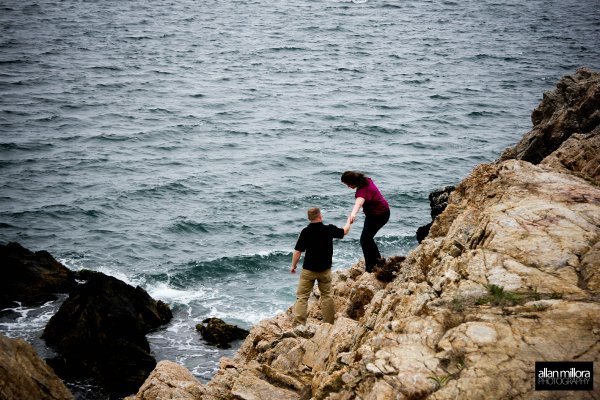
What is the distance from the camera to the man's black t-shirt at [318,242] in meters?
10.9

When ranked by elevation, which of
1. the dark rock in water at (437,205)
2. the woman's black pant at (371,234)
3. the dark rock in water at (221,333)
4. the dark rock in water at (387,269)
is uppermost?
the woman's black pant at (371,234)

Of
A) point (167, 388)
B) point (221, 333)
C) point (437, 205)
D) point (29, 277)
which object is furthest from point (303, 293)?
point (29, 277)

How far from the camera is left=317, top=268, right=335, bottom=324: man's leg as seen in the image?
1145 centimetres

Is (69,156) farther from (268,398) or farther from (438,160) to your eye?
(268,398)

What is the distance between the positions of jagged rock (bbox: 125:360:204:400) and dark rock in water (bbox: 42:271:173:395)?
322 inches

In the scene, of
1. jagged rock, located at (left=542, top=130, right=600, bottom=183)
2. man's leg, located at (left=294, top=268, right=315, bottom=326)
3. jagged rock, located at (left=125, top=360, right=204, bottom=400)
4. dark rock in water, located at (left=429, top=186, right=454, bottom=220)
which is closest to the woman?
man's leg, located at (left=294, top=268, right=315, bottom=326)

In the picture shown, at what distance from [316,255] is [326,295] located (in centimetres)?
125

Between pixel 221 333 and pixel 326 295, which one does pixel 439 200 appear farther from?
pixel 326 295

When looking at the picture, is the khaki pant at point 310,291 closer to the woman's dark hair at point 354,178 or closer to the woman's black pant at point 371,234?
the woman's black pant at point 371,234

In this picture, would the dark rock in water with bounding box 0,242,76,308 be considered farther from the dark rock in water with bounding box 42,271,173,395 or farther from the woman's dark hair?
the woman's dark hair

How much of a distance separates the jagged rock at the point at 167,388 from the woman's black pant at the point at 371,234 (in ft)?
16.5

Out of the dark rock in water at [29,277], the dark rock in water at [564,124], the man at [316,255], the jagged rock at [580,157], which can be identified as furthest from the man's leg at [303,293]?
the dark rock in water at [29,277]

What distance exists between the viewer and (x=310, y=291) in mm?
11836

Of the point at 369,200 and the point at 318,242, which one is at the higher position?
the point at 369,200
